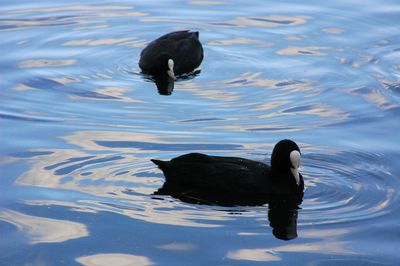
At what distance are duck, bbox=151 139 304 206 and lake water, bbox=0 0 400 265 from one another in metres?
0.20

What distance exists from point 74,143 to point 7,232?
235cm

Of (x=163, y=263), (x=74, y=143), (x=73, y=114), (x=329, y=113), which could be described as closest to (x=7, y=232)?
(x=163, y=263)

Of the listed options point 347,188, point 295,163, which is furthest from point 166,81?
point 347,188

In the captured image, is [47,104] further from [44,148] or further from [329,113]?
[329,113]

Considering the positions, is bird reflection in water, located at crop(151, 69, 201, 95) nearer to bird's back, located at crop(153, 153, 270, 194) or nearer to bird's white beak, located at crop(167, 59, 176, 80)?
bird's white beak, located at crop(167, 59, 176, 80)

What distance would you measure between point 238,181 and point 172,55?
541 centimetres

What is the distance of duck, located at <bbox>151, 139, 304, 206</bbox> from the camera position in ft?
34.1

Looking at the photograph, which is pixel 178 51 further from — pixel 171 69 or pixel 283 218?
pixel 283 218

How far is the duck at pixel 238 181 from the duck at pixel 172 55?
4548 millimetres

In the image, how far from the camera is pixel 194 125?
489 inches

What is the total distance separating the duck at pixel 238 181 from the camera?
10.4m

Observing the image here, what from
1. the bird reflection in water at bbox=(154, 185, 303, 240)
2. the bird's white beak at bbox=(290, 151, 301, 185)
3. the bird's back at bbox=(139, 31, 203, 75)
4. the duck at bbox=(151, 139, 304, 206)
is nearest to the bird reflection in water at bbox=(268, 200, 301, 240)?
the bird reflection in water at bbox=(154, 185, 303, 240)

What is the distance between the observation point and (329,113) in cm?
1291

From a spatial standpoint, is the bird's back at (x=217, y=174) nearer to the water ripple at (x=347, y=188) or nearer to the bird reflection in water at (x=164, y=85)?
the water ripple at (x=347, y=188)
